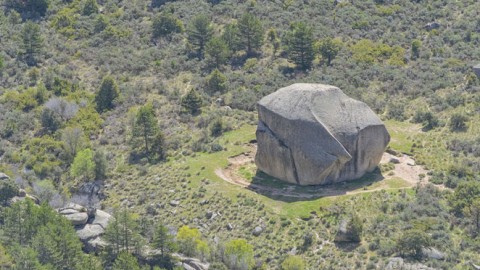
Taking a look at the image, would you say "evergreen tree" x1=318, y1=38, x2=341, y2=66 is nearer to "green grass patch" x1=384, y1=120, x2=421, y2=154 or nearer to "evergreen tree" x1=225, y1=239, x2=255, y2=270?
"green grass patch" x1=384, y1=120, x2=421, y2=154

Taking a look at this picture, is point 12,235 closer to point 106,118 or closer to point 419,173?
point 106,118

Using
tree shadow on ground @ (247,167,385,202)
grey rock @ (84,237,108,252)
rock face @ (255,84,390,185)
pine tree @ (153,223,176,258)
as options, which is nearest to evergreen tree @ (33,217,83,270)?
grey rock @ (84,237,108,252)

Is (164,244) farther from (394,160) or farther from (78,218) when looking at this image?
(394,160)

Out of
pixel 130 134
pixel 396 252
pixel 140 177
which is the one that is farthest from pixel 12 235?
pixel 396 252

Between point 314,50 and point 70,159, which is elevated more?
point 314,50

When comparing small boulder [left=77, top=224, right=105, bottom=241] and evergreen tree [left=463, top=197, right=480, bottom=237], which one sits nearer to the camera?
evergreen tree [left=463, top=197, right=480, bottom=237]

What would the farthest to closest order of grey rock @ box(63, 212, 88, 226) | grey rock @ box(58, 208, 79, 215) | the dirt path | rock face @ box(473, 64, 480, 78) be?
rock face @ box(473, 64, 480, 78) → the dirt path → grey rock @ box(58, 208, 79, 215) → grey rock @ box(63, 212, 88, 226)
